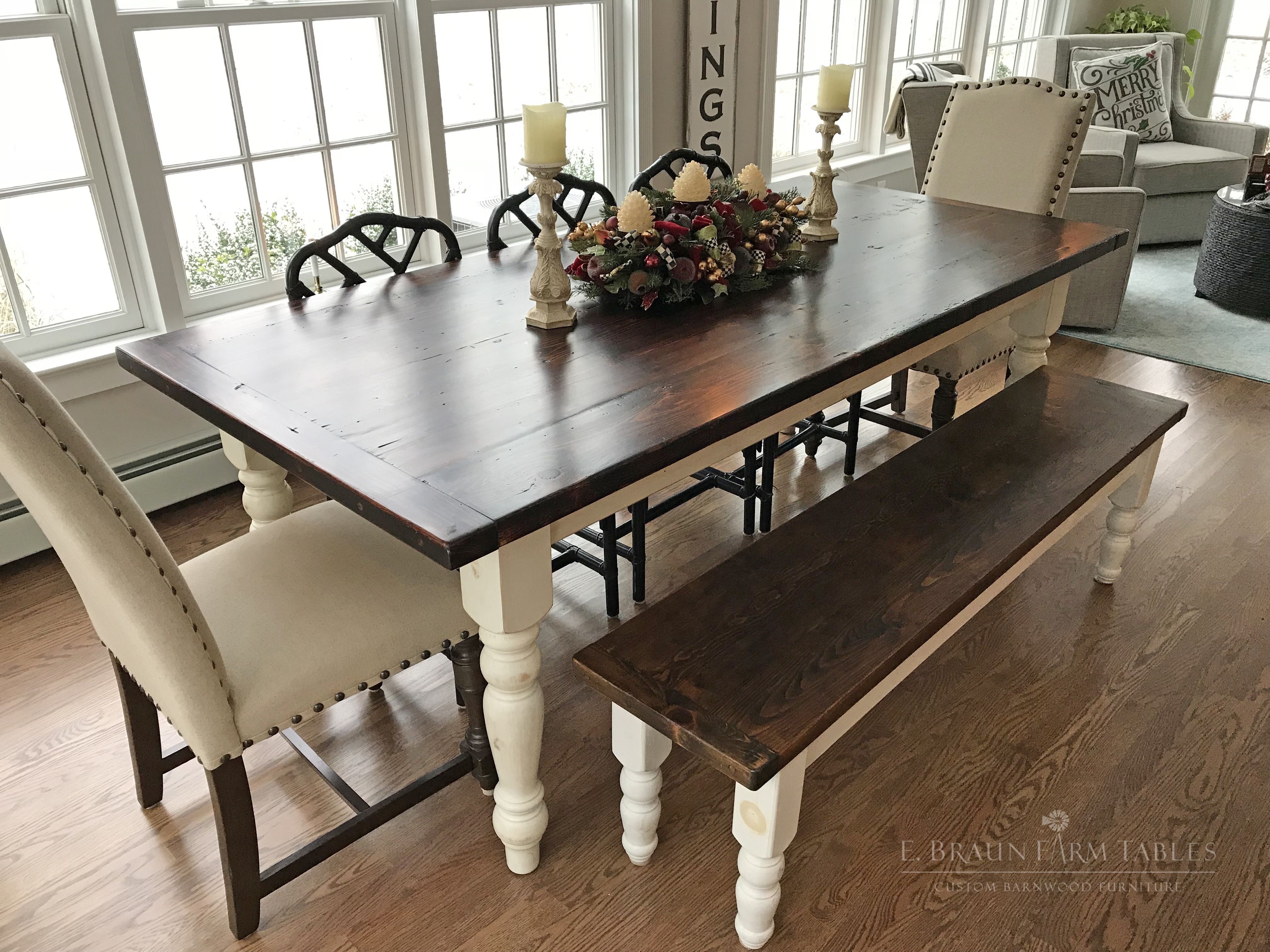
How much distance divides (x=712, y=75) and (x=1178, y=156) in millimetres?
2661

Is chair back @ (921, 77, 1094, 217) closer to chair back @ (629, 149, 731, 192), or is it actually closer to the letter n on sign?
chair back @ (629, 149, 731, 192)

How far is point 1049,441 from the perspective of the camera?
2289 mm

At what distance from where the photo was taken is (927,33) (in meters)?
5.28

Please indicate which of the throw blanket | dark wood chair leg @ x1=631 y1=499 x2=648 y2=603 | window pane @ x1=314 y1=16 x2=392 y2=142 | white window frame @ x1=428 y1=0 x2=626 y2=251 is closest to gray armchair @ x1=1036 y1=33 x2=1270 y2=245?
the throw blanket

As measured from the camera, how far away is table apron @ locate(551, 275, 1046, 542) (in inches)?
59.7

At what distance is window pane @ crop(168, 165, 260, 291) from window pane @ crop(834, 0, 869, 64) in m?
3.05

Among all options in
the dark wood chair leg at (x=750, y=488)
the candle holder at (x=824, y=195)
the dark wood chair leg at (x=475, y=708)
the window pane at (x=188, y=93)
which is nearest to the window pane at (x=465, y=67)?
the window pane at (x=188, y=93)

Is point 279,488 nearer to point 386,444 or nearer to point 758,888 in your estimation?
point 386,444

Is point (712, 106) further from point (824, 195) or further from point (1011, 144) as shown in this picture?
point (824, 195)

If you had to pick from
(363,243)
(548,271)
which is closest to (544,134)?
(548,271)

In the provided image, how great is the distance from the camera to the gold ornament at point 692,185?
2.03 metres

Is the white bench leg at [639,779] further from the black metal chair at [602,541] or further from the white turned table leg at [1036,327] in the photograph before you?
the white turned table leg at [1036,327]

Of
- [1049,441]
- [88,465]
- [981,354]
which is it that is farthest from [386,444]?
[981,354]

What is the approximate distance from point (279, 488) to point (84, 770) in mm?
673
